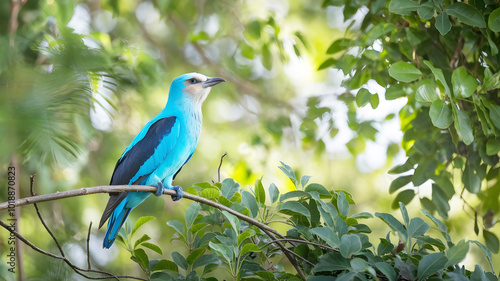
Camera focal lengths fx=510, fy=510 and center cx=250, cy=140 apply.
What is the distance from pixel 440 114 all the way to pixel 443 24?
1.28 feet

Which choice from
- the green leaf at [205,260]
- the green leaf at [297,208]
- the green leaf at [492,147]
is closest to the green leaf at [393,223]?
the green leaf at [297,208]

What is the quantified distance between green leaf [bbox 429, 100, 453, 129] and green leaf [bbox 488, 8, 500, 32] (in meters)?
0.35

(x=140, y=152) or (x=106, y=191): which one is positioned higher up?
(x=140, y=152)

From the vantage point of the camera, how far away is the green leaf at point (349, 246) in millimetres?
1549

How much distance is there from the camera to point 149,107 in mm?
5266

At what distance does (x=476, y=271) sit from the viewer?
161 cm

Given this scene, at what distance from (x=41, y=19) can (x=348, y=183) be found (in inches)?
159

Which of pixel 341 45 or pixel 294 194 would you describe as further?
pixel 341 45

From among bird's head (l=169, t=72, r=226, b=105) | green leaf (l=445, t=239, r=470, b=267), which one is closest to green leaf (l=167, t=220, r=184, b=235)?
green leaf (l=445, t=239, r=470, b=267)

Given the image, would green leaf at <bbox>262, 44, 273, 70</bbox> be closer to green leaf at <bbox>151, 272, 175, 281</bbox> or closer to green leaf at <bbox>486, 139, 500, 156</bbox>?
green leaf at <bbox>486, 139, 500, 156</bbox>

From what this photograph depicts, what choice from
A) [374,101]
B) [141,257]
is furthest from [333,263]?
[374,101]

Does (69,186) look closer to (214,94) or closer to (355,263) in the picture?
(214,94)

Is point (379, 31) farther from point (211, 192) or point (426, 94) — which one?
point (211, 192)

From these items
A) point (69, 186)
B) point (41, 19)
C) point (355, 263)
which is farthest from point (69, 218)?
point (355, 263)
